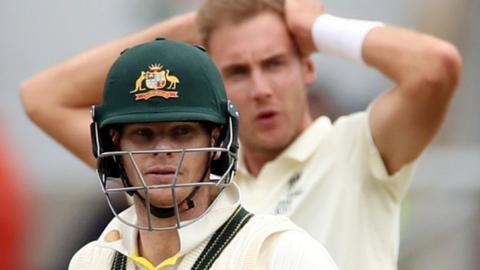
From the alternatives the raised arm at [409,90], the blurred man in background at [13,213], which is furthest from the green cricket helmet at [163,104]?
the blurred man in background at [13,213]

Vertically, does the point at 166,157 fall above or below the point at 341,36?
above

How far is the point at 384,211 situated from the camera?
16.9 feet

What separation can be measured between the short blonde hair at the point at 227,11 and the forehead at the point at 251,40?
2 cm

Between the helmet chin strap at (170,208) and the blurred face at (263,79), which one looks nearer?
the helmet chin strap at (170,208)

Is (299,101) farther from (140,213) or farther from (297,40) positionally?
(140,213)

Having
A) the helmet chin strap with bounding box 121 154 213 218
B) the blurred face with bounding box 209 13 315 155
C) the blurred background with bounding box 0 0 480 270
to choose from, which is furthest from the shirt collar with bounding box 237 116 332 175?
the blurred background with bounding box 0 0 480 270

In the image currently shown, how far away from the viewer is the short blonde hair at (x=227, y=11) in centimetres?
543

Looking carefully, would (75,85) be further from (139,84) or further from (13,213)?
(13,213)

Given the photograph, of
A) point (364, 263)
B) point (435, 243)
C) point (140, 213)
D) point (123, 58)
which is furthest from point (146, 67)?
point (435, 243)

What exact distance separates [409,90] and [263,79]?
512mm

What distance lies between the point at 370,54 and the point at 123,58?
1.49 m

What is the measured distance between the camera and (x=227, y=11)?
215 inches

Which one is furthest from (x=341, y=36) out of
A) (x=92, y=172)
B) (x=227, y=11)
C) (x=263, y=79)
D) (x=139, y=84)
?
(x=92, y=172)

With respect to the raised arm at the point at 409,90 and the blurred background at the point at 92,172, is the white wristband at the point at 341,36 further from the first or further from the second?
the blurred background at the point at 92,172
